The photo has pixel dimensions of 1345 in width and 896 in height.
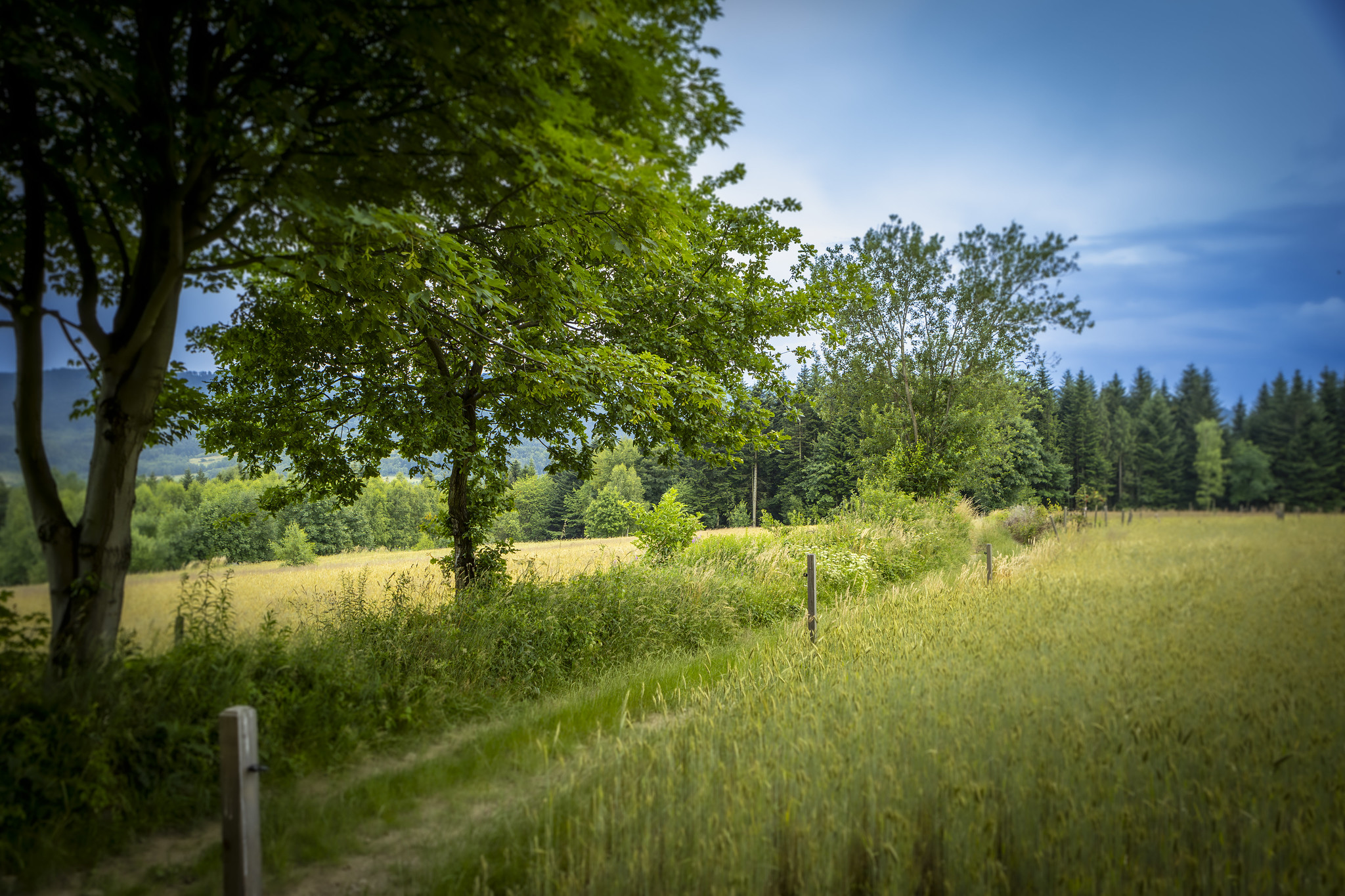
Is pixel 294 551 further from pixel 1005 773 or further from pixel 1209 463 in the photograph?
pixel 1209 463

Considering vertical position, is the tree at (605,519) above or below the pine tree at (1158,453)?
below

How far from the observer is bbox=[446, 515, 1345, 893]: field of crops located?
2.81m

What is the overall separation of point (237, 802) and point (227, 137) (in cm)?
401

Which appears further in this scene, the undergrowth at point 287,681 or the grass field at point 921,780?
the undergrowth at point 287,681

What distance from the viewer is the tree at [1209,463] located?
19.1 ft

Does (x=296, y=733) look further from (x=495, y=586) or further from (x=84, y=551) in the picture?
(x=495, y=586)

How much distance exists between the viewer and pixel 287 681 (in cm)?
507

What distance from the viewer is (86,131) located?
397 centimetres

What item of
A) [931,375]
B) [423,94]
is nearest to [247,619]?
[423,94]

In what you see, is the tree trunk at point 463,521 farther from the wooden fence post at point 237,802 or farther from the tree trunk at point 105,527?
the wooden fence post at point 237,802

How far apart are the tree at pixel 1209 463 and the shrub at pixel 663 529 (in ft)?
28.7

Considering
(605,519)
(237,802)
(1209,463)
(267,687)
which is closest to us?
(237,802)

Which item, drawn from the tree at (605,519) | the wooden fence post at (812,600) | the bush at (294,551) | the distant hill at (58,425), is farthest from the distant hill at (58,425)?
the tree at (605,519)

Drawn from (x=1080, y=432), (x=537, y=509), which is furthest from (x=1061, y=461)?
(x=537, y=509)
